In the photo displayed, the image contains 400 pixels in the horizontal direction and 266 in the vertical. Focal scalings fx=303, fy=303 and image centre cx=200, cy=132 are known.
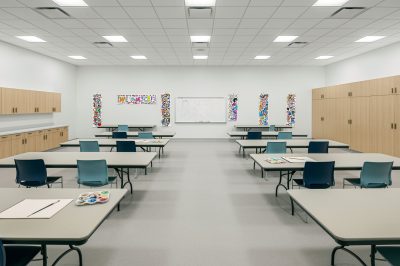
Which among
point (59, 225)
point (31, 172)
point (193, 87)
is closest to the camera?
point (59, 225)

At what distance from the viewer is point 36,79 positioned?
33.5 feet

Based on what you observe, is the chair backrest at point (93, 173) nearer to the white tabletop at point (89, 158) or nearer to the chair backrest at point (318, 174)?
the white tabletop at point (89, 158)

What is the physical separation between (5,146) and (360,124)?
10284 millimetres

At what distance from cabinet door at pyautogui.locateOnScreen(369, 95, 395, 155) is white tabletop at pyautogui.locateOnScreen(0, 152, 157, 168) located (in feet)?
22.1

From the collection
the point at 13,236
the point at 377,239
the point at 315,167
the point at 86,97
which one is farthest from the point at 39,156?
the point at 86,97

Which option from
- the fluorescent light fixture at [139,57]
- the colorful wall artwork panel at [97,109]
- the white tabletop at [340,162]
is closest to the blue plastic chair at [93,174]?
the white tabletop at [340,162]

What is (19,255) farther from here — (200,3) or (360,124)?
(360,124)

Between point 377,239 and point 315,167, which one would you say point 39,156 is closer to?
point 315,167

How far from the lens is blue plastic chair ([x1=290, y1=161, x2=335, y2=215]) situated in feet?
12.9

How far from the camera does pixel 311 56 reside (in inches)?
431

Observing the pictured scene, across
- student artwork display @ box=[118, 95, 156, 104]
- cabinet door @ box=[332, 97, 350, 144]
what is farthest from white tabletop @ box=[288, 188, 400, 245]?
student artwork display @ box=[118, 95, 156, 104]

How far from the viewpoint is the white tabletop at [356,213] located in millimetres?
1746

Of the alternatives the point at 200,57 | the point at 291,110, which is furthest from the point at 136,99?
the point at 291,110

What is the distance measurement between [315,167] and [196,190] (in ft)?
7.28
